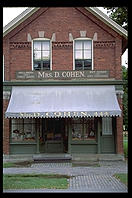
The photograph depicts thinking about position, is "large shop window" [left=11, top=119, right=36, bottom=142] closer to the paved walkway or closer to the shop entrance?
the shop entrance

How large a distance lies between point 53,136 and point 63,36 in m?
5.96

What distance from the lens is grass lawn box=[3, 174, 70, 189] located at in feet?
33.8

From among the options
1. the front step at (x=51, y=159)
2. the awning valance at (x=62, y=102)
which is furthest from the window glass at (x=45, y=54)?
the front step at (x=51, y=159)

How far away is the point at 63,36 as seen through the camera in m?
19.5

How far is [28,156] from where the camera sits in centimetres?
1906

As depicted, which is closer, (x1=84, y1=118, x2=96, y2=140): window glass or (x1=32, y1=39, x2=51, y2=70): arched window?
(x1=84, y1=118, x2=96, y2=140): window glass

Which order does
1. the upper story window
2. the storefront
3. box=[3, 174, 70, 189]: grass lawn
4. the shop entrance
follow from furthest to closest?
the shop entrance
the upper story window
the storefront
box=[3, 174, 70, 189]: grass lawn

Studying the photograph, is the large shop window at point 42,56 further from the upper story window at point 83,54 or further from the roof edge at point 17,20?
the roof edge at point 17,20

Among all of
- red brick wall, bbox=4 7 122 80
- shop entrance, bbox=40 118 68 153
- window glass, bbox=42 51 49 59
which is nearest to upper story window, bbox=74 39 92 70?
red brick wall, bbox=4 7 122 80

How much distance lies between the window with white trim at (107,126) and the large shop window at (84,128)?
19.0 inches

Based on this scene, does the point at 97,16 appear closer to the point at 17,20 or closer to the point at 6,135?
the point at 17,20

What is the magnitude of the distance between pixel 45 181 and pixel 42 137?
8437 mm

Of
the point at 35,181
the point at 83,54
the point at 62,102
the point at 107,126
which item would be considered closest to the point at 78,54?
the point at 83,54
